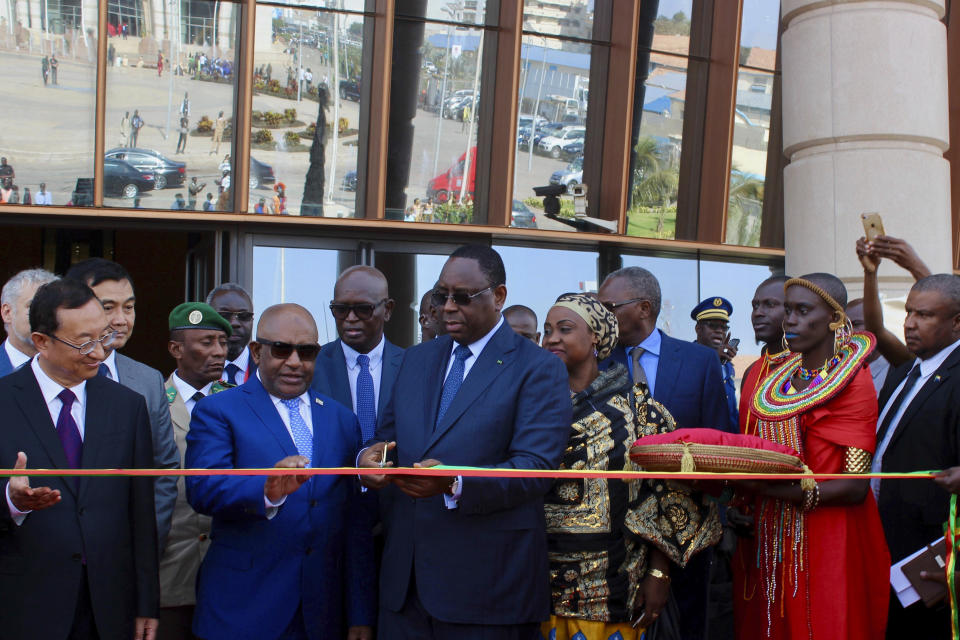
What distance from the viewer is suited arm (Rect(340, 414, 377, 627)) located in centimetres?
446

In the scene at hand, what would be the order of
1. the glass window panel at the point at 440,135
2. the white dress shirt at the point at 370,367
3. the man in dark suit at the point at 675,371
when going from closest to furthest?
the man in dark suit at the point at 675,371 → the white dress shirt at the point at 370,367 → the glass window panel at the point at 440,135

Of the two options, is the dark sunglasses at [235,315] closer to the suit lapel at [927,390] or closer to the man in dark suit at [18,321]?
the man in dark suit at [18,321]

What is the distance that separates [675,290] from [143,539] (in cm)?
1076

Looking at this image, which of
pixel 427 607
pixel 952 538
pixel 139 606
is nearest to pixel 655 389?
pixel 952 538

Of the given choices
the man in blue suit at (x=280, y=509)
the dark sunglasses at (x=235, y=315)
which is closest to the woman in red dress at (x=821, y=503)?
the man in blue suit at (x=280, y=509)

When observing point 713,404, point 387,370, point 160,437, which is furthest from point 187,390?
point 713,404

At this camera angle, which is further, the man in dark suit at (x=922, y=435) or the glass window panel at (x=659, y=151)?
the glass window panel at (x=659, y=151)

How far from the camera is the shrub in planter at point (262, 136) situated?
12.1 metres

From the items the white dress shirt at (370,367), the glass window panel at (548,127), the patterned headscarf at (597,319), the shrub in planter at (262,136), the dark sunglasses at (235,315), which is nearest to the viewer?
the patterned headscarf at (597,319)

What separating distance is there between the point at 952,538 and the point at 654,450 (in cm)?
141

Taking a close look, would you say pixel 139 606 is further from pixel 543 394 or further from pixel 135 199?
pixel 135 199

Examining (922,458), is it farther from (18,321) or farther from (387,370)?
(18,321)

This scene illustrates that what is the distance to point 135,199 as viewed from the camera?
11.7m

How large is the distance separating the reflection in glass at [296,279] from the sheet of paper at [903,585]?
326 inches
